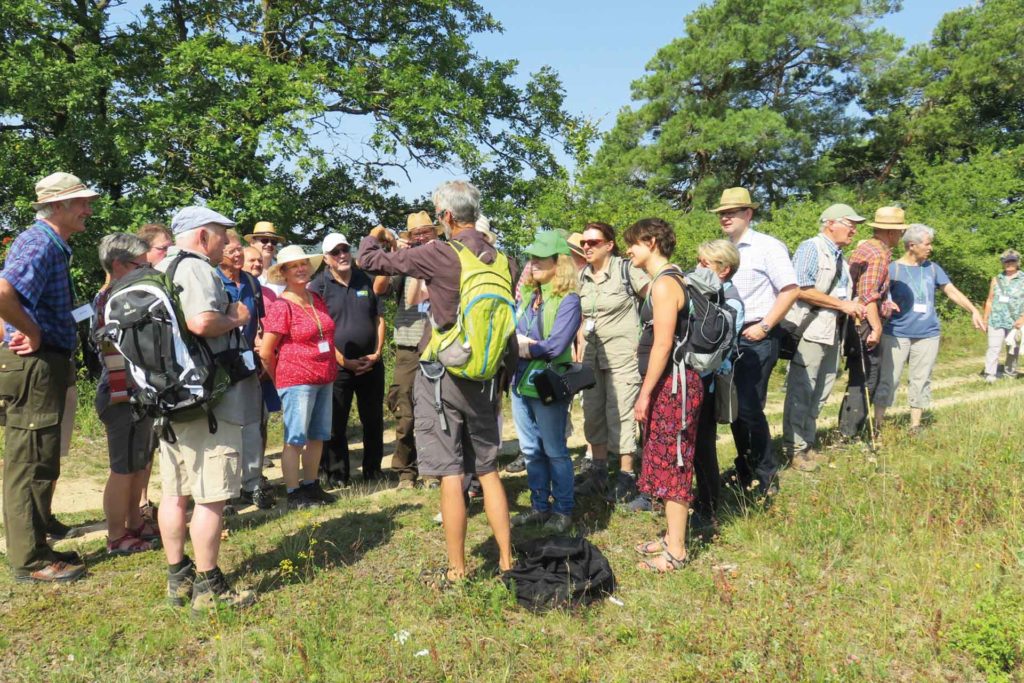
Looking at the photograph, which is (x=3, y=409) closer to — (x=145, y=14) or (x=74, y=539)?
(x=74, y=539)

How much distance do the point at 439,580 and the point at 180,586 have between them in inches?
50.6

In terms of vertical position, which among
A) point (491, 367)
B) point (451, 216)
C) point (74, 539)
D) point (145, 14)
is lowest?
point (74, 539)

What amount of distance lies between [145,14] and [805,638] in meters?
13.1

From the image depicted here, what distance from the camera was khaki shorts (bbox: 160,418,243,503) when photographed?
3.68m

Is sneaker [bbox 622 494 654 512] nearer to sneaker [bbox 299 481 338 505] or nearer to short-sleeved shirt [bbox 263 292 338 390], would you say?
sneaker [bbox 299 481 338 505]

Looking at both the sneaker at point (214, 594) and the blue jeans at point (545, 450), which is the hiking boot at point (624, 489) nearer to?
the blue jeans at point (545, 450)

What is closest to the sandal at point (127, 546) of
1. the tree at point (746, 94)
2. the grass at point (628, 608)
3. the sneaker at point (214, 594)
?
the grass at point (628, 608)

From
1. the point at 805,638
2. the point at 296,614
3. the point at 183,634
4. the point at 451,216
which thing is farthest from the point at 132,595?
the point at 805,638

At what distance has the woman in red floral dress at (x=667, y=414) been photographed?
3.96 m

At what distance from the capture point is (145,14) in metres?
12.2

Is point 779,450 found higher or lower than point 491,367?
lower

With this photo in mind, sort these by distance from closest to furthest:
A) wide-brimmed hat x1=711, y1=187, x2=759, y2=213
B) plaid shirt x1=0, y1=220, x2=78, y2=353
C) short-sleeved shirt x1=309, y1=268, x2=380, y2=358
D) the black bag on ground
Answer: the black bag on ground
plaid shirt x1=0, y1=220, x2=78, y2=353
wide-brimmed hat x1=711, y1=187, x2=759, y2=213
short-sleeved shirt x1=309, y1=268, x2=380, y2=358

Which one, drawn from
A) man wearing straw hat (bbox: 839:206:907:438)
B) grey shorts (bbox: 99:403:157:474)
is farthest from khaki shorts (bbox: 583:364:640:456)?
grey shorts (bbox: 99:403:157:474)

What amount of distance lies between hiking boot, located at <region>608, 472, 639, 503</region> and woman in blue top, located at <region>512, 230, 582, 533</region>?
0.61m
